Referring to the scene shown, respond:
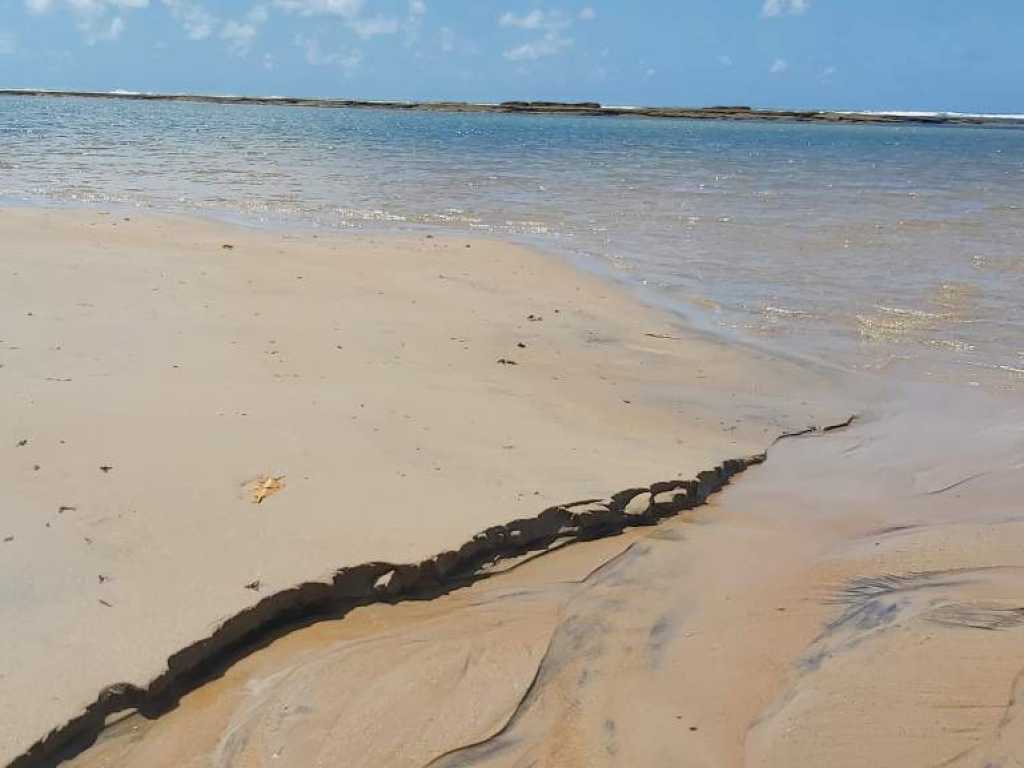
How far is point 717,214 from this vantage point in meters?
15.0

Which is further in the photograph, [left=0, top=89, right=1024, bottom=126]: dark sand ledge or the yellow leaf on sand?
[left=0, top=89, right=1024, bottom=126]: dark sand ledge

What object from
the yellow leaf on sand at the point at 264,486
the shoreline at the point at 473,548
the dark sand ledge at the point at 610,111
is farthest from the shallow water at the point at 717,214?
the dark sand ledge at the point at 610,111

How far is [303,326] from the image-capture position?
250 inches

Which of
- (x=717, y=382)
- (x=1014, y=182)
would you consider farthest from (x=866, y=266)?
(x=1014, y=182)

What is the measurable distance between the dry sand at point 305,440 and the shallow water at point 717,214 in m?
1.43

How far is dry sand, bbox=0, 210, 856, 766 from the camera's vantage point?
2785 mm

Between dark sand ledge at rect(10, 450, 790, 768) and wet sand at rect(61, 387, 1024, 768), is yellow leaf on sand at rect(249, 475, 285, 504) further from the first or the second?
wet sand at rect(61, 387, 1024, 768)

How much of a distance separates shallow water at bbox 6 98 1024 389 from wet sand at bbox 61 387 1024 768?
321 cm

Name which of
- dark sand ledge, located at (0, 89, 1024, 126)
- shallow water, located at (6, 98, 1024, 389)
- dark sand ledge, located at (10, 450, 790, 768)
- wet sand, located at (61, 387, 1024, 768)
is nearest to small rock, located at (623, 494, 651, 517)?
dark sand ledge, located at (10, 450, 790, 768)

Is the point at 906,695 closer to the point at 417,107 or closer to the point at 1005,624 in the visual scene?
the point at 1005,624

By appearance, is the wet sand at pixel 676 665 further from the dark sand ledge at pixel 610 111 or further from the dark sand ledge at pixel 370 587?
the dark sand ledge at pixel 610 111

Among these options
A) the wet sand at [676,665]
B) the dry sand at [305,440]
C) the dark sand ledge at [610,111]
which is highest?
the dark sand ledge at [610,111]

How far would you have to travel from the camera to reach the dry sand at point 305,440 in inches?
110

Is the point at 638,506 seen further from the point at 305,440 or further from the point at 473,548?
the point at 305,440
